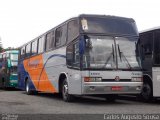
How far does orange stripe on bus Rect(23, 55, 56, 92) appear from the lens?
1855 cm

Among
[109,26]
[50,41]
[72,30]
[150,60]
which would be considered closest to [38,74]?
[50,41]

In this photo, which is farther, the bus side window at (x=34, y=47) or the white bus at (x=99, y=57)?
the bus side window at (x=34, y=47)

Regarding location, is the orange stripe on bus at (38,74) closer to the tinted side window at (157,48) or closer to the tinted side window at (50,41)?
the tinted side window at (50,41)

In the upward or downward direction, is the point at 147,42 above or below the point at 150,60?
above

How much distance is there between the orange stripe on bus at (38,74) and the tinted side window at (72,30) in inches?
117

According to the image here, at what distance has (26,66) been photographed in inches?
928

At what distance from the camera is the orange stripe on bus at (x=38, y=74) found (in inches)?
730

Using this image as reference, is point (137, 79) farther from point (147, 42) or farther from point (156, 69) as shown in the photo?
point (147, 42)

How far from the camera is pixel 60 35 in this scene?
16797 mm

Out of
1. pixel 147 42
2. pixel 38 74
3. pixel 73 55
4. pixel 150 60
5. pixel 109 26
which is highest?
pixel 109 26

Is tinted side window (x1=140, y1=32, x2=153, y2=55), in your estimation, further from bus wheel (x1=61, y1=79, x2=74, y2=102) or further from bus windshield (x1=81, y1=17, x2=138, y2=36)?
bus wheel (x1=61, y1=79, x2=74, y2=102)

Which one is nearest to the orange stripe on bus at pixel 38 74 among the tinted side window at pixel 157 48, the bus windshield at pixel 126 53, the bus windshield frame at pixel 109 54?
the bus windshield frame at pixel 109 54

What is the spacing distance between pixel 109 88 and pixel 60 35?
12.7ft

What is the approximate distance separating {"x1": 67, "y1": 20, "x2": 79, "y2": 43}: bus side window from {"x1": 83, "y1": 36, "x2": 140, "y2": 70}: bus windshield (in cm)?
79
